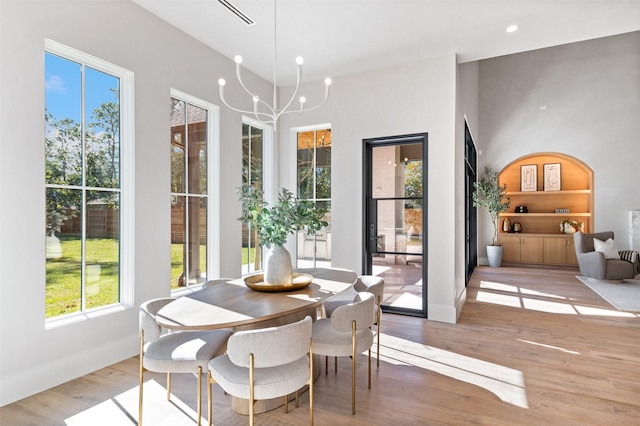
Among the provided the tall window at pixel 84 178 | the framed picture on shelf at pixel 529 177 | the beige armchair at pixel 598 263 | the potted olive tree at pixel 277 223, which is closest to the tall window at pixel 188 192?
the tall window at pixel 84 178

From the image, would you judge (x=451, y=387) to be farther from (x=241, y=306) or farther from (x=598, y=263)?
(x=598, y=263)

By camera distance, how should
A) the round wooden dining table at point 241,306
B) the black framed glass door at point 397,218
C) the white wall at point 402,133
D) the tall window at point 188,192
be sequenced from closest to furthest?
the round wooden dining table at point 241,306 < the tall window at point 188,192 < the white wall at point 402,133 < the black framed glass door at point 397,218

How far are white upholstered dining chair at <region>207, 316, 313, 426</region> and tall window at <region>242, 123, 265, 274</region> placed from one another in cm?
287

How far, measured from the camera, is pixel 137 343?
10.7 ft

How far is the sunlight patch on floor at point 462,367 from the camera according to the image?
2.58 metres

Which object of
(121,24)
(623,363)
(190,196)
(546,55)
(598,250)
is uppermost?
(546,55)

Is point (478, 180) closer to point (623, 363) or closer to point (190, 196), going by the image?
point (623, 363)

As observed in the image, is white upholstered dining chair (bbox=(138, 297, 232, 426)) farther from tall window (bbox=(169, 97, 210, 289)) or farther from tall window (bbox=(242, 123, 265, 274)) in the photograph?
tall window (bbox=(242, 123, 265, 274))

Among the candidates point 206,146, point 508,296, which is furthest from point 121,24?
point 508,296

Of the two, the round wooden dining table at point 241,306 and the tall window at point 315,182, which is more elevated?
the tall window at point 315,182

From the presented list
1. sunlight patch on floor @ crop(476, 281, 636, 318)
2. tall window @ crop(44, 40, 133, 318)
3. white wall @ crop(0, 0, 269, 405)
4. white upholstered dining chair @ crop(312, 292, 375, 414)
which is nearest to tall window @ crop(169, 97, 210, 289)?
white wall @ crop(0, 0, 269, 405)

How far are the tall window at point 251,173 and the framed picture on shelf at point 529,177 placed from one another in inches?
279

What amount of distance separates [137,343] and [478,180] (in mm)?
8113

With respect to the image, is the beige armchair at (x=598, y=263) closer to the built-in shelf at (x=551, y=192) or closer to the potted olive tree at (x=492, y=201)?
the built-in shelf at (x=551, y=192)
